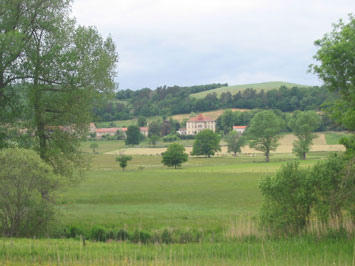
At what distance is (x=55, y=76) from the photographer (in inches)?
1078

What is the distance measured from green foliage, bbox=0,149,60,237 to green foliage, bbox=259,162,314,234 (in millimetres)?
10770

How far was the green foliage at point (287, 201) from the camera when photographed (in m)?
19.3

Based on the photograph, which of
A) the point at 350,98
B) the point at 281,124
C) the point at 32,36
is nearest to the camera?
the point at 32,36

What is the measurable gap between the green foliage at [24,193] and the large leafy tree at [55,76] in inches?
269

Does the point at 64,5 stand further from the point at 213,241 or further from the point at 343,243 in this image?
the point at 343,243

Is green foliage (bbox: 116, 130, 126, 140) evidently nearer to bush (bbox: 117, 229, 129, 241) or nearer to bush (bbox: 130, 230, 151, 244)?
bush (bbox: 117, 229, 129, 241)

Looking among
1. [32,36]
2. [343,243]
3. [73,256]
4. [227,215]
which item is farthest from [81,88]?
[343,243]

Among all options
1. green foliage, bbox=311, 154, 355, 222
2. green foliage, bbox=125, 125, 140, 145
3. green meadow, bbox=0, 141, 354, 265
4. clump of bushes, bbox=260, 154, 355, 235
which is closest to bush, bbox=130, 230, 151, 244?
green meadow, bbox=0, 141, 354, 265

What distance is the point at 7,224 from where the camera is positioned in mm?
20328

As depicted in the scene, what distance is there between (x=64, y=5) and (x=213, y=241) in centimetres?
1971

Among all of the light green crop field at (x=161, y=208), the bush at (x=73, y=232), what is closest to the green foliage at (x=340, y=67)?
the light green crop field at (x=161, y=208)

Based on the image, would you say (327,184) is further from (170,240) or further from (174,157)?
(174,157)

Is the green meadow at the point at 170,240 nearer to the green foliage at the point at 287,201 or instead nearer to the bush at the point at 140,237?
the bush at the point at 140,237

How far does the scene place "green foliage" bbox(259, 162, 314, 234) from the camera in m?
19.3
